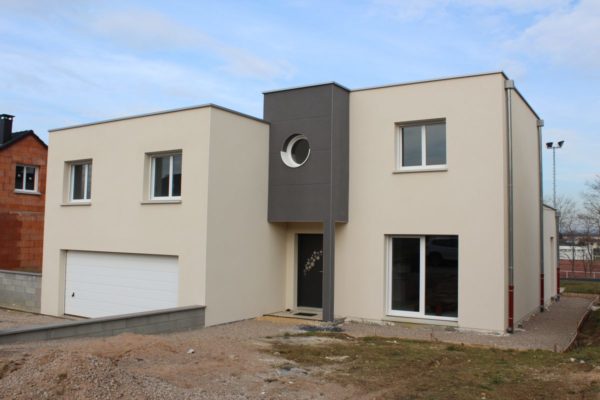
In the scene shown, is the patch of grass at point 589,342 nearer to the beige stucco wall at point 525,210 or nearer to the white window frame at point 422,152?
the beige stucco wall at point 525,210

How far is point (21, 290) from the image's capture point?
1612 centimetres

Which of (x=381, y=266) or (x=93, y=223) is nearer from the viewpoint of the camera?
(x=381, y=266)

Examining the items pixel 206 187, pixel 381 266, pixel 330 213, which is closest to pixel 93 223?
pixel 206 187

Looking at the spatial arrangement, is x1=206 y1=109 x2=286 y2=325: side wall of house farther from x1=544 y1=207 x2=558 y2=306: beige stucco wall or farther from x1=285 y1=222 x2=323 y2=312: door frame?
x1=544 y1=207 x2=558 y2=306: beige stucco wall

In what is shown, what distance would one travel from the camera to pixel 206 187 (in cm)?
1159

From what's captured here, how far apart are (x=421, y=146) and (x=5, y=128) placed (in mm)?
18960

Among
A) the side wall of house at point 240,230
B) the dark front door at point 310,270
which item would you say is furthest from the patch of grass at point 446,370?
the dark front door at point 310,270

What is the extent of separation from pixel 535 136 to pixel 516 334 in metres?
6.61

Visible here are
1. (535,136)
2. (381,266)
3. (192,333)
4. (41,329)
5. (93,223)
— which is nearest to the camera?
(41,329)

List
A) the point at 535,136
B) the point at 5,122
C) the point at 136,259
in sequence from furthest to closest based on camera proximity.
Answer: the point at 5,122
the point at 535,136
the point at 136,259

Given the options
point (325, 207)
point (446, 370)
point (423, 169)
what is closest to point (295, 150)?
point (325, 207)

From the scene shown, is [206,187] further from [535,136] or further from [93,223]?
[535,136]

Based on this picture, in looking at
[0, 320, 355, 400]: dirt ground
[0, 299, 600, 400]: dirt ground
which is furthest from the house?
[0, 320, 355, 400]: dirt ground

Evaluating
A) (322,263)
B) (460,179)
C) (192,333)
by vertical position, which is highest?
(460,179)
